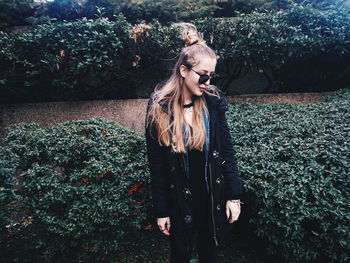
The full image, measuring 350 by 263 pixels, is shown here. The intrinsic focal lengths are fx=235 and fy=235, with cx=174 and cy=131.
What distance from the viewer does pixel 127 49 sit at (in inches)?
214

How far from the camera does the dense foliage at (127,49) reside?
4977 mm

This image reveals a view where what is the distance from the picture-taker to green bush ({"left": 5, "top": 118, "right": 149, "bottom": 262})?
256 centimetres

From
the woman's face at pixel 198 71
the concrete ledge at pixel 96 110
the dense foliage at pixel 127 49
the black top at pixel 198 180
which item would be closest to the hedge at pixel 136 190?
the black top at pixel 198 180

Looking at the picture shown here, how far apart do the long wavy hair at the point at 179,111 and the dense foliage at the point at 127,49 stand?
3034 millimetres

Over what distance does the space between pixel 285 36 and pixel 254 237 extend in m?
4.56

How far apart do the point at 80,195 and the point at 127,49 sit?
3.83 metres

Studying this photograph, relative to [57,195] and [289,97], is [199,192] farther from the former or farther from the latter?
[289,97]

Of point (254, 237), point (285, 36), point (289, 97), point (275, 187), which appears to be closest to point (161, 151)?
point (275, 187)

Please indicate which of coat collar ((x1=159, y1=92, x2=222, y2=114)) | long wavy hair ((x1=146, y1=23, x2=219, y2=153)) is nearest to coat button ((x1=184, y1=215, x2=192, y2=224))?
A: long wavy hair ((x1=146, y1=23, x2=219, y2=153))

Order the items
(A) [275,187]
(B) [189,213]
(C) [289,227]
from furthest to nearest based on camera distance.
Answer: (A) [275,187] < (C) [289,227] < (B) [189,213]

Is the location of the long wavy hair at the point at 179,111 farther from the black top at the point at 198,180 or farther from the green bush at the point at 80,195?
the green bush at the point at 80,195

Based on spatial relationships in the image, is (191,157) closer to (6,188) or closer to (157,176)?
(157,176)

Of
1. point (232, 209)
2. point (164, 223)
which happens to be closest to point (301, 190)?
point (232, 209)

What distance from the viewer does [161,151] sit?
1839 millimetres
